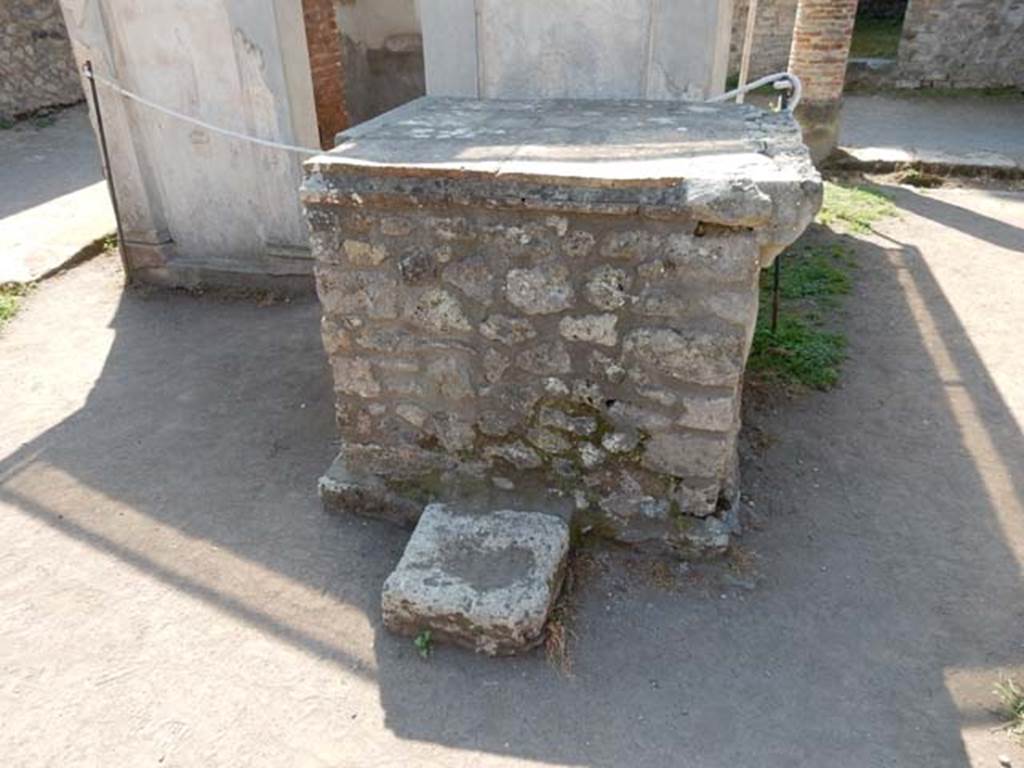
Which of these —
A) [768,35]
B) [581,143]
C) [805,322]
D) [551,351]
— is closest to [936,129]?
[768,35]

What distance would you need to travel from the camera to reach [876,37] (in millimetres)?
15883

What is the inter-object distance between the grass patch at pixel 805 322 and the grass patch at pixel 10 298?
526 cm

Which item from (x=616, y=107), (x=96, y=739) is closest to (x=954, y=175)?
(x=616, y=107)

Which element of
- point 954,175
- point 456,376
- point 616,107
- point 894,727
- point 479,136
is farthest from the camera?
point 954,175

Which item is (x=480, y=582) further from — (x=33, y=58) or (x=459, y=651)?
(x=33, y=58)

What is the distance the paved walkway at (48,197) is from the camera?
6739mm

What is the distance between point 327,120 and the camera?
6297mm

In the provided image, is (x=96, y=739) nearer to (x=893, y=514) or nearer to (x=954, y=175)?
(x=893, y=514)

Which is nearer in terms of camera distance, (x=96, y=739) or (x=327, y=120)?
(x=96, y=739)

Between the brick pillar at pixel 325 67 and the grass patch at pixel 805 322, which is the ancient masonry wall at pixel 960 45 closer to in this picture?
the grass patch at pixel 805 322

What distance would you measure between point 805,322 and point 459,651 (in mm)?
3649

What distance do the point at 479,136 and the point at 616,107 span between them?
1.03 metres

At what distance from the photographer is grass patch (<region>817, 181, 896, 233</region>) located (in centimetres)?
740

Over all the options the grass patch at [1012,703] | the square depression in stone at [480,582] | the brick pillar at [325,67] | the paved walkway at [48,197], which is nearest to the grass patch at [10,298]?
the paved walkway at [48,197]
